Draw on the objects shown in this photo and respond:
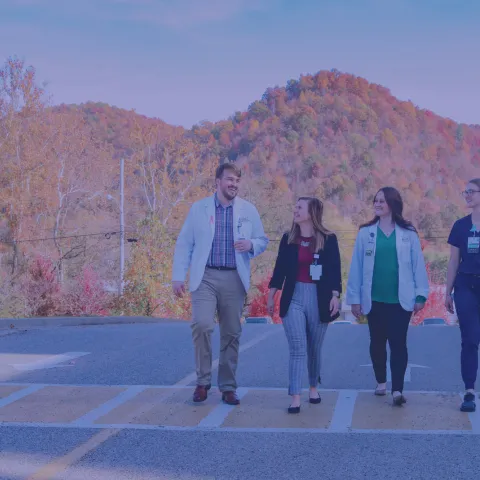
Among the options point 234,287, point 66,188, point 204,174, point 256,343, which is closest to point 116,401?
point 234,287

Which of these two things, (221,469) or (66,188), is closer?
(221,469)

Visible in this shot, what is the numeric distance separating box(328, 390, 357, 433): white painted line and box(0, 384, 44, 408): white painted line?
297 centimetres

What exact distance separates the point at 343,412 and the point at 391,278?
4.09 feet

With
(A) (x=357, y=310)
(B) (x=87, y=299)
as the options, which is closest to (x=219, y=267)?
(A) (x=357, y=310)

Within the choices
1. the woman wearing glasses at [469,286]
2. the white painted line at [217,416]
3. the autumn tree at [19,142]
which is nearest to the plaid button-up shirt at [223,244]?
the white painted line at [217,416]

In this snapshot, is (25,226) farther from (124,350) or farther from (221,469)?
(221,469)

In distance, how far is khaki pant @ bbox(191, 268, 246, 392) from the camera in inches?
281

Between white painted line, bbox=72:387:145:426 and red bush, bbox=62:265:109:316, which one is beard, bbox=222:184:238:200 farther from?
red bush, bbox=62:265:109:316

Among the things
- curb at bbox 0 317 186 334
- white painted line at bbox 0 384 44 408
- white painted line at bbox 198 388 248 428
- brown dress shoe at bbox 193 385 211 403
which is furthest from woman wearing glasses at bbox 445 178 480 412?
curb at bbox 0 317 186 334

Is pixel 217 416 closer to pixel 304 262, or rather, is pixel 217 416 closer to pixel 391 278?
pixel 304 262

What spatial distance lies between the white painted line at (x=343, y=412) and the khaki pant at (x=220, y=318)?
98 cm

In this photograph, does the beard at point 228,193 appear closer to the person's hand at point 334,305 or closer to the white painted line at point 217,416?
the person's hand at point 334,305

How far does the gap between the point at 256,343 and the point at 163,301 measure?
27.7m

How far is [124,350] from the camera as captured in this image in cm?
1184
